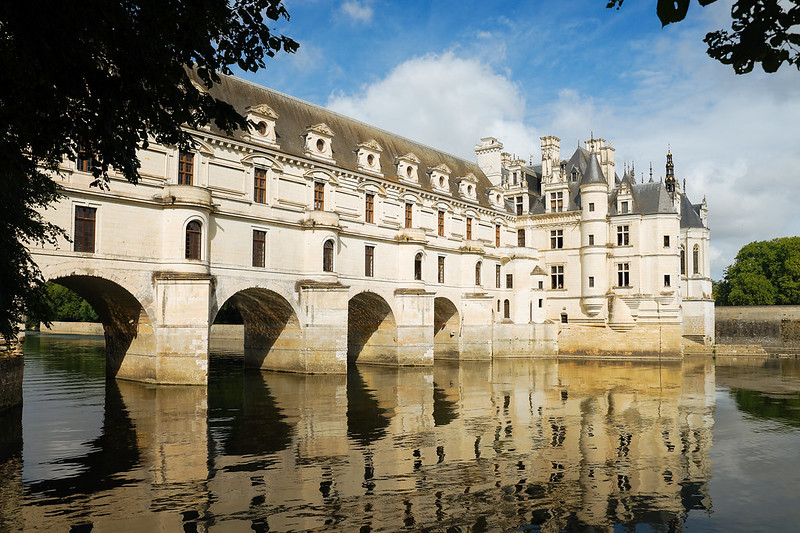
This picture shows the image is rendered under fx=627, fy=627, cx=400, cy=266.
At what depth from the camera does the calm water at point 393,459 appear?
9.74 metres

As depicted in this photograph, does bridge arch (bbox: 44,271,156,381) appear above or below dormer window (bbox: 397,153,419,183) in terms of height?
below

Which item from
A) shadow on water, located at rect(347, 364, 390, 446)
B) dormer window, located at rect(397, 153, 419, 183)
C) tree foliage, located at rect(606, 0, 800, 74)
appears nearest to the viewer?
tree foliage, located at rect(606, 0, 800, 74)

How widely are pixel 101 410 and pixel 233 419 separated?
4588 mm

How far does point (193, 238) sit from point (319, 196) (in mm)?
8227

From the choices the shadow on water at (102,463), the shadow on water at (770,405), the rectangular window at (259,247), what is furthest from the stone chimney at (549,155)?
the shadow on water at (102,463)

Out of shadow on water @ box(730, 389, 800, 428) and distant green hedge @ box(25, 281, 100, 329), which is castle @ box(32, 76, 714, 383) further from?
distant green hedge @ box(25, 281, 100, 329)

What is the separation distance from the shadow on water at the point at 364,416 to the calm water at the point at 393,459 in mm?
82

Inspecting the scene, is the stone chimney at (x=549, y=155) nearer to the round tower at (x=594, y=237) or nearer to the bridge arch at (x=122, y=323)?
the round tower at (x=594, y=237)

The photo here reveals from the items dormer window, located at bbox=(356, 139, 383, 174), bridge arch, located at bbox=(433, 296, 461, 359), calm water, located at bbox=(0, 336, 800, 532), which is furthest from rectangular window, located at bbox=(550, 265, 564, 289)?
calm water, located at bbox=(0, 336, 800, 532)

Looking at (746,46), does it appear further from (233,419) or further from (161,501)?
(233,419)

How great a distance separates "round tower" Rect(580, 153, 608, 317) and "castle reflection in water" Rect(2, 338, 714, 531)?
72.4 feet

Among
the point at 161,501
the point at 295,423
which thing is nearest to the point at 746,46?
the point at 161,501

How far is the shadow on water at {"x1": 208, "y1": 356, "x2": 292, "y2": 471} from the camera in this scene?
14664 mm

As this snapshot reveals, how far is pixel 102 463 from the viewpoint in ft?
42.5
